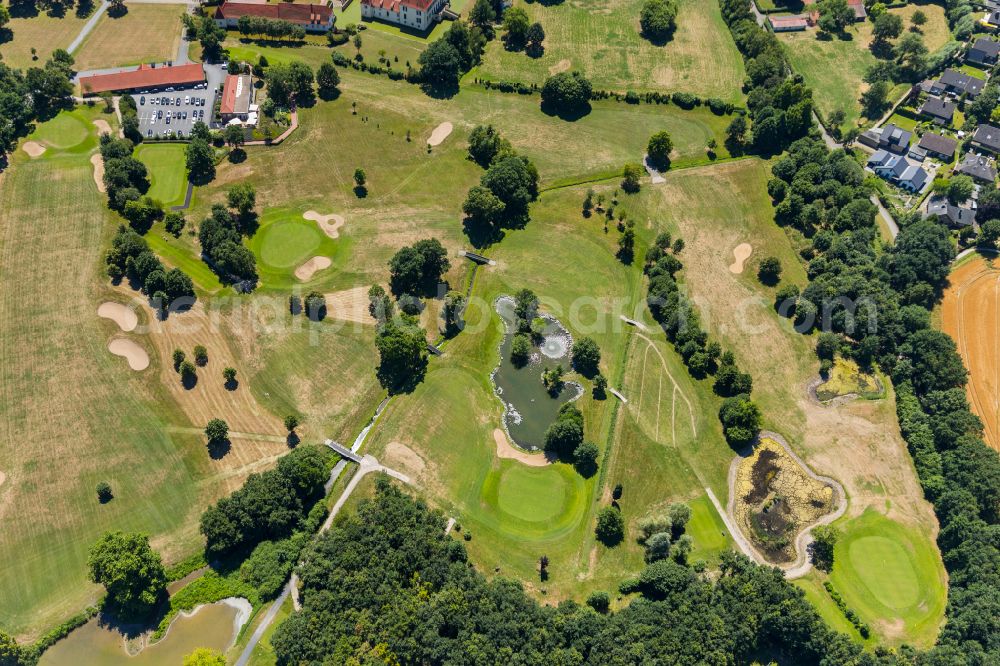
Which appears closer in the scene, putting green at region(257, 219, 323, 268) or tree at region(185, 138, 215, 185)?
putting green at region(257, 219, 323, 268)

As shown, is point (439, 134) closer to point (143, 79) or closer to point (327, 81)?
point (327, 81)

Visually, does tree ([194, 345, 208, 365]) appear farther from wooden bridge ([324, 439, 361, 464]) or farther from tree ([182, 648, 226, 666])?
tree ([182, 648, 226, 666])

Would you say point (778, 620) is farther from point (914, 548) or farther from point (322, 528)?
point (322, 528)

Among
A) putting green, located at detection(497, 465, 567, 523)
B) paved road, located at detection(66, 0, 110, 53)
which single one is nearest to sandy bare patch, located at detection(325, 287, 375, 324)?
putting green, located at detection(497, 465, 567, 523)

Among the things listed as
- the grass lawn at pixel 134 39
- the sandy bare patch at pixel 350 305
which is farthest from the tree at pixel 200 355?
the grass lawn at pixel 134 39

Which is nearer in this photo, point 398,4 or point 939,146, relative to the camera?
point 939,146

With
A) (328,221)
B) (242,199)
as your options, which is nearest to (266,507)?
(328,221)
